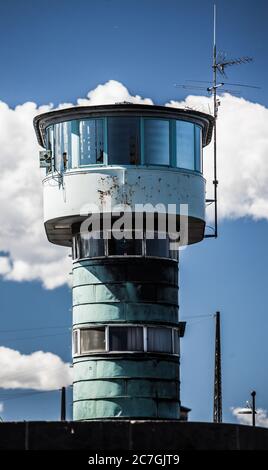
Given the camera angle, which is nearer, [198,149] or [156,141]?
[156,141]

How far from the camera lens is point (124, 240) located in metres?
37.5

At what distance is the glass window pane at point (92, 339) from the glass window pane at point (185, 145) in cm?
544

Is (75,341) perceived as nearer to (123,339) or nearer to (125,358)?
(123,339)

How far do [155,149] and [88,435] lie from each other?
55.3 ft

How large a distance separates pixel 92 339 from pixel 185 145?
640 cm

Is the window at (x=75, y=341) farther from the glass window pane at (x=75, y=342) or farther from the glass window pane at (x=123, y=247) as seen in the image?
the glass window pane at (x=123, y=247)

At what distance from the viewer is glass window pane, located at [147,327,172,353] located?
3734 centimetres

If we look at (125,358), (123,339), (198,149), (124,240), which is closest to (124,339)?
(123,339)

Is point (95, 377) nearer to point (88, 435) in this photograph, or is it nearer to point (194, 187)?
point (194, 187)

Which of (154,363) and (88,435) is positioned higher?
(154,363)

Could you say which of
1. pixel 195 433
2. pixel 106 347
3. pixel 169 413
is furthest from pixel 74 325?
pixel 195 433

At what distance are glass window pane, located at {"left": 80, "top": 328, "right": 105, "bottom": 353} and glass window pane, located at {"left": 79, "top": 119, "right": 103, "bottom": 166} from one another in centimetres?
487

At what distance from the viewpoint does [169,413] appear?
122 feet
